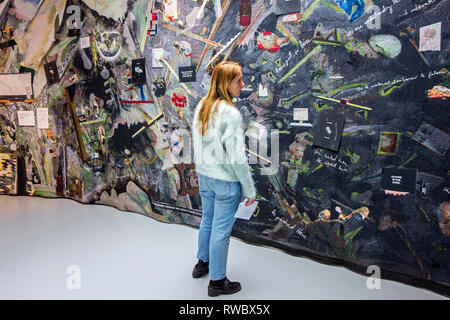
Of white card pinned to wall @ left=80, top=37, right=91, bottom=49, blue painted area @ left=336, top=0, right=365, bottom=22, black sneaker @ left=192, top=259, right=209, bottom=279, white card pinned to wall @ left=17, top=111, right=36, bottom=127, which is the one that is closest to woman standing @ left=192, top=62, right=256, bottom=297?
black sneaker @ left=192, top=259, right=209, bottom=279

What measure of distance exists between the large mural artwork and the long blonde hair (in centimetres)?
73

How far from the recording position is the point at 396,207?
7.11ft

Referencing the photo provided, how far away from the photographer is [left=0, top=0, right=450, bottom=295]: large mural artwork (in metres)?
2.06

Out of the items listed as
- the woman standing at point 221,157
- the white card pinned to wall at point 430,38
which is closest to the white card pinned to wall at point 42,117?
the woman standing at point 221,157

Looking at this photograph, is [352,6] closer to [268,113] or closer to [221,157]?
[268,113]

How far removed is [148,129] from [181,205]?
2.69 feet

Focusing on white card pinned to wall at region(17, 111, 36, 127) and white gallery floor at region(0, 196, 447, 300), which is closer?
white gallery floor at region(0, 196, 447, 300)

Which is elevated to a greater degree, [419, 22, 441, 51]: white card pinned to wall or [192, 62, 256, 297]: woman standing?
[419, 22, 441, 51]: white card pinned to wall

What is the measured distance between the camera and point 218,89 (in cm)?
199

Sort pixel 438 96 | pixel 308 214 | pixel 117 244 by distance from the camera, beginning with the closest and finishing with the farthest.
Result: 1. pixel 438 96
2. pixel 308 214
3. pixel 117 244

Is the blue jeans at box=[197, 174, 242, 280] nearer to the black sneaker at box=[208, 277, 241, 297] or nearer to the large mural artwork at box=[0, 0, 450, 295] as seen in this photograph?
the black sneaker at box=[208, 277, 241, 297]

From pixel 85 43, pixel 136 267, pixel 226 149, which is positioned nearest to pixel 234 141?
pixel 226 149
